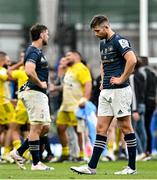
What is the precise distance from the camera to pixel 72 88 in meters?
17.1

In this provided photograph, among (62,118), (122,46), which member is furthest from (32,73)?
(62,118)

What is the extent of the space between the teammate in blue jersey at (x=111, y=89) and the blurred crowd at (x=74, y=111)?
416 cm

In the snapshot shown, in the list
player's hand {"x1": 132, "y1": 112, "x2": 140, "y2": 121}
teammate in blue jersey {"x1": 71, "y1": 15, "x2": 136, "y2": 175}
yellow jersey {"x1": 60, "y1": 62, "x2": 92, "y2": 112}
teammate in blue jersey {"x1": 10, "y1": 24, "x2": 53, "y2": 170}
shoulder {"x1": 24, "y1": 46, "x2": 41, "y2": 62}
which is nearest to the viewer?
teammate in blue jersey {"x1": 71, "y1": 15, "x2": 136, "y2": 175}

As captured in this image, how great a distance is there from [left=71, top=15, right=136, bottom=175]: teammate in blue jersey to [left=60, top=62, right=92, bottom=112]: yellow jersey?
4905 millimetres

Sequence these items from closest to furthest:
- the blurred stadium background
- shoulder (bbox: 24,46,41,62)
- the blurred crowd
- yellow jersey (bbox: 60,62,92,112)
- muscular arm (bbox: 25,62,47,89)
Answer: muscular arm (bbox: 25,62,47,89)
shoulder (bbox: 24,46,41,62)
the blurred crowd
yellow jersey (bbox: 60,62,92,112)
the blurred stadium background

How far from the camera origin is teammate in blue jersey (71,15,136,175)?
39.2 feet

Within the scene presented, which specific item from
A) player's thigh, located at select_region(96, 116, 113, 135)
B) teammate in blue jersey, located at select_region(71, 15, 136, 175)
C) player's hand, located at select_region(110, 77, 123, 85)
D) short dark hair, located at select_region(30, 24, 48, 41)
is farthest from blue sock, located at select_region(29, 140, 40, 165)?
player's hand, located at select_region(110, 77, 123, 85)

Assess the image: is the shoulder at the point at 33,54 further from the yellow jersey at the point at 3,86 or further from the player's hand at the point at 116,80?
the yellow jersey at the point at 3,86

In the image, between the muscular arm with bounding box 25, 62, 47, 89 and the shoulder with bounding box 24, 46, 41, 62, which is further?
the shoulder with bounding box 24, 46, 41, 62

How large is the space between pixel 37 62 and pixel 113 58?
4.77ft

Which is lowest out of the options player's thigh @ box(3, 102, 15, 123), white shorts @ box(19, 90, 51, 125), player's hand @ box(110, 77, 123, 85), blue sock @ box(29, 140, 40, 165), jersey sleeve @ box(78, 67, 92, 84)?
blue sock @ box(29, 140, 40, 165)

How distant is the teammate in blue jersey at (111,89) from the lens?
39.2 feet

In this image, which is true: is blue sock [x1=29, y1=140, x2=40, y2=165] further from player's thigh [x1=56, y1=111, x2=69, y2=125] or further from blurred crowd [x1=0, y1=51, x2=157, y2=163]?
player's thigh [x1=56, y1=111, x2=69, y2=125]

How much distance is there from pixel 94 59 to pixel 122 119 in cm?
1194
